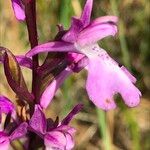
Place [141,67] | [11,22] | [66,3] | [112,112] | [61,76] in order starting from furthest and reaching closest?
[11,22]
[141,67]
[112,112]
[66,3]
[61,76]

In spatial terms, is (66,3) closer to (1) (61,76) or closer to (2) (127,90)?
(1) (61,76)

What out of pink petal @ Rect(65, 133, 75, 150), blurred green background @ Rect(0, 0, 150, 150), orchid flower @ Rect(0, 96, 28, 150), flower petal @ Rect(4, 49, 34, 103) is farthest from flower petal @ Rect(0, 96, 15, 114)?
blurred green background @ Rect(0, 0, 150, 150)

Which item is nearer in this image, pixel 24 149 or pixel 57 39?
pixel 57 39

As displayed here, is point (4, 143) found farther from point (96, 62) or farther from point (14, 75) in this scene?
point (96, 62)

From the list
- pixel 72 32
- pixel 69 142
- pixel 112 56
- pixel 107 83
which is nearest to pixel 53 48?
pixel 72 32

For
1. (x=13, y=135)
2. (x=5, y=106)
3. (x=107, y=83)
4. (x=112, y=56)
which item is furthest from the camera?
(x=112, y=56)

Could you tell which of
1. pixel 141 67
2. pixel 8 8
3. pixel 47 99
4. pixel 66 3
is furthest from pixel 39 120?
pixel 8 8
